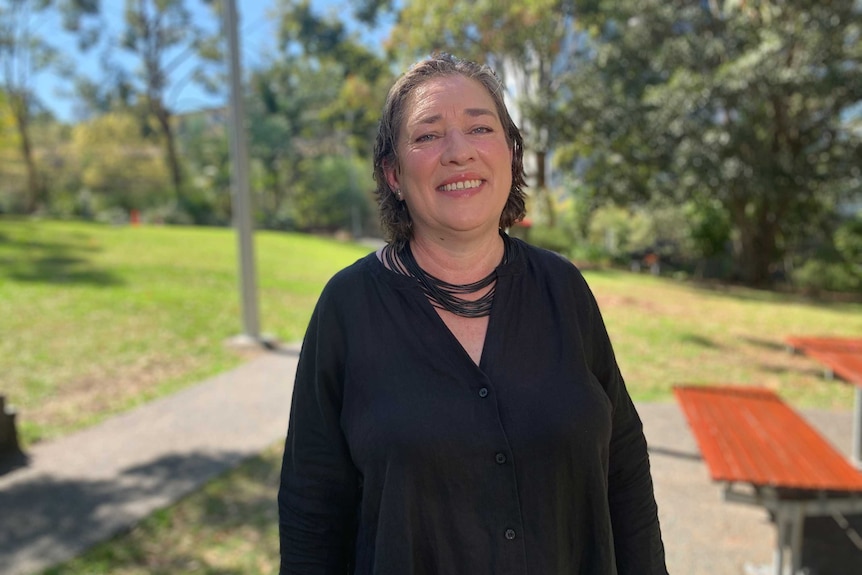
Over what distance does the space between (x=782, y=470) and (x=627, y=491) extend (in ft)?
5.48

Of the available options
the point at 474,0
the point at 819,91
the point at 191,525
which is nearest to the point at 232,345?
the point at 191,525

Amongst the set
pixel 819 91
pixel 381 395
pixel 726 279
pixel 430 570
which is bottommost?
pixel 726 279

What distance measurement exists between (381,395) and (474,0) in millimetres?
7317

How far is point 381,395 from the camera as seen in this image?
130 centimetres

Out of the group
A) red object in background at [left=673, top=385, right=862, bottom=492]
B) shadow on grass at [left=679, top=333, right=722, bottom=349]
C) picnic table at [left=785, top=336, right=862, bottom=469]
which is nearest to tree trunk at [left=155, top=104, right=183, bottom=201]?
shadow on grass at [left=679, top=333, right=722, bottom=349]

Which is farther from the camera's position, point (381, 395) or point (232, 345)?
point (232, 345)

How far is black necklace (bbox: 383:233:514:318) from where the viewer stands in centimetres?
140

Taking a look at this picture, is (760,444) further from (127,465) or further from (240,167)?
(240,167)

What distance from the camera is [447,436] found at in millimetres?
1262

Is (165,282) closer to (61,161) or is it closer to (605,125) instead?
(605,125)

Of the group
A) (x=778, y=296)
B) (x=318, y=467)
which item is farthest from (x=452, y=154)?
(x=778, y=296)

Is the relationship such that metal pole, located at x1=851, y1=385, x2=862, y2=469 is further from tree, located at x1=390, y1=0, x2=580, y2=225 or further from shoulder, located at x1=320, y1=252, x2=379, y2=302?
shoulder, located at x1=320, y1=252, x2=379, y2=302

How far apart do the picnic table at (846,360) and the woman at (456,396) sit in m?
3.10

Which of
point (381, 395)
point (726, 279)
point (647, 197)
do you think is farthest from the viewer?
point (726, 279)
